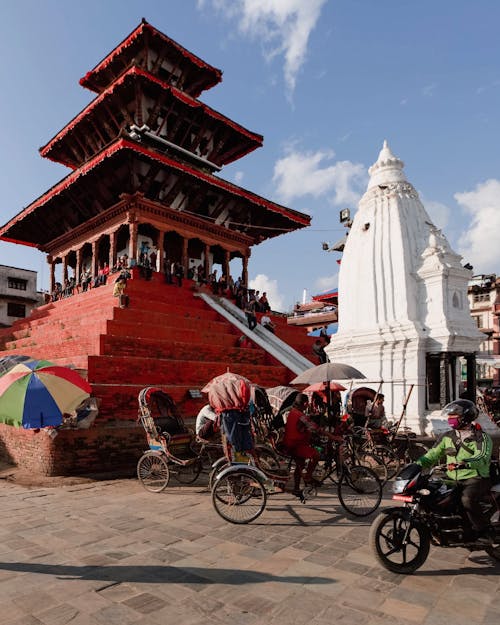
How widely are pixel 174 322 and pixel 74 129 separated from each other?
45.5 ft

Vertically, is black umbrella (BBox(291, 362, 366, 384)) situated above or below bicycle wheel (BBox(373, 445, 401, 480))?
above

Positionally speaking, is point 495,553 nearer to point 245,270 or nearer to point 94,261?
point 94,261

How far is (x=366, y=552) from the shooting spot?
13.5 ft

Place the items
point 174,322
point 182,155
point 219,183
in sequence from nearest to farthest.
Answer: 1. point 174,322
2. point 219,183
3. point 182,155

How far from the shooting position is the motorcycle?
3643 millimetres

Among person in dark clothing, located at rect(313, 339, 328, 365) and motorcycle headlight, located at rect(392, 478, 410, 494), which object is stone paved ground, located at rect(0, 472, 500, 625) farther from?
person in dark clothing, located at rect(313, 339, 328, 365)

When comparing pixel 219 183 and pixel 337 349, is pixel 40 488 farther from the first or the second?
pixel 219 183

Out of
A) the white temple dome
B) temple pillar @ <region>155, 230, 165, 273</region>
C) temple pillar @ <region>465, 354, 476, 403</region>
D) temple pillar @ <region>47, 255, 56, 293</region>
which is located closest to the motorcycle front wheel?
temple pillar @ <region>465, 354, 476, 403</region>

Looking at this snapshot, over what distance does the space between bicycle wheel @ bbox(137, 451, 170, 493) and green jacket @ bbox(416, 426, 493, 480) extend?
409 cm

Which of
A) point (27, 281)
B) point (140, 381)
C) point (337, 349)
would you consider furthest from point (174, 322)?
point (27, 281)

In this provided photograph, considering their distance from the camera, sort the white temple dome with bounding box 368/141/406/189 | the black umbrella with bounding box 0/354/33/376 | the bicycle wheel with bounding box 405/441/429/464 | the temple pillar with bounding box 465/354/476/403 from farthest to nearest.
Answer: the white temple dome with bounding box 368/141/406/189 → the temple pillar with bounding box 465/354/476/403 → the bicycle wheel with bounding box 405/441/429/464 → the black umbrella with bounding box 0/354/33/376

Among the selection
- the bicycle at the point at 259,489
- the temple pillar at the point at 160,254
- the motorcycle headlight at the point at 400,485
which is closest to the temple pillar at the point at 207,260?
the temple pillar at the point at 160,254

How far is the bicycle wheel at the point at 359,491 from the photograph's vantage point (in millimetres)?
5395

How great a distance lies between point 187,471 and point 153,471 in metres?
0.92
